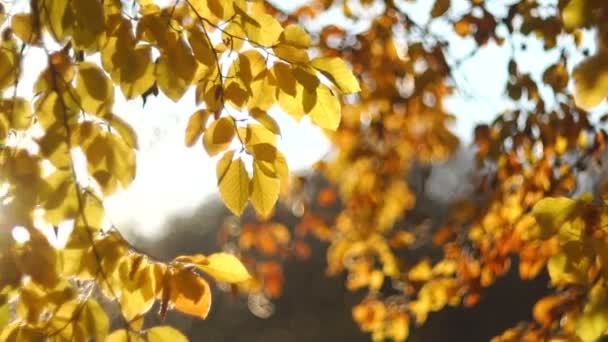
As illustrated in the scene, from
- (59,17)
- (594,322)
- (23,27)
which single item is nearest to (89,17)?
(59,17)

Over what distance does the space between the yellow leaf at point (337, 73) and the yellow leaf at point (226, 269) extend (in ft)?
0.86

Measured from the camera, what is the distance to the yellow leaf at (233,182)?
Result: 1148 mm

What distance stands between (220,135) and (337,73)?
0.17 meters

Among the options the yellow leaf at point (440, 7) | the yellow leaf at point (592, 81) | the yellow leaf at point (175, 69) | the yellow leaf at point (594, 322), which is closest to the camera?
the yellow leaf at point (592, 81)

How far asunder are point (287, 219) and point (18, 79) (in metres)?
9.36

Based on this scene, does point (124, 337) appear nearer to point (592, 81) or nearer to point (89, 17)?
point (89, 17)

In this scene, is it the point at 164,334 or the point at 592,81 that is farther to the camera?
the point at 164,334

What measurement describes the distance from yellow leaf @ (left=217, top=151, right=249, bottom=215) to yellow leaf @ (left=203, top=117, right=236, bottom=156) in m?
0.02

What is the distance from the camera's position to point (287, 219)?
1049cm

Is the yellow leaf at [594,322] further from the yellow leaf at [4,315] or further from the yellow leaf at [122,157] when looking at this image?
the yellow leaf at [4,315]

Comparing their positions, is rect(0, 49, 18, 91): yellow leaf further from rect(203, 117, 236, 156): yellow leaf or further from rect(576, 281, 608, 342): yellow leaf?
rect(576, 281, 608, 342): yellow leaf

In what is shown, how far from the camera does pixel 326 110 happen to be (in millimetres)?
1138

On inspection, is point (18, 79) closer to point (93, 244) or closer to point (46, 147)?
point (46, 147)

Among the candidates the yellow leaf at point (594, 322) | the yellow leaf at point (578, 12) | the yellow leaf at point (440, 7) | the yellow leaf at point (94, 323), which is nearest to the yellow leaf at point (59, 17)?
the yellow leaf at point (94, 323)
